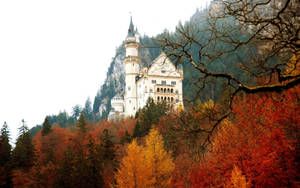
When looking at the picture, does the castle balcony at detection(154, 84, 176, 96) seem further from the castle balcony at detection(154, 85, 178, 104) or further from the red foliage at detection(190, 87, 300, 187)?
the red foliage at detection(190, 87, 300, 187)

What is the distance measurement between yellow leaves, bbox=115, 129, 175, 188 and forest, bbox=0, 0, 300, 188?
0.10m

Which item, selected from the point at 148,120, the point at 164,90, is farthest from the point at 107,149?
the point at 164,90

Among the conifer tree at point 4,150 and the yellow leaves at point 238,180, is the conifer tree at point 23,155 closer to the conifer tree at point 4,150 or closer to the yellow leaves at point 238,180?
the conifer tree at point 4,150

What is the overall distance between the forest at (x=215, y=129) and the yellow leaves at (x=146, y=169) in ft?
0.32

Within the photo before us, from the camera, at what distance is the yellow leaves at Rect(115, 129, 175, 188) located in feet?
101

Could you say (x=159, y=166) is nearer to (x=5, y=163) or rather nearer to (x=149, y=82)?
(x=5, y=163)

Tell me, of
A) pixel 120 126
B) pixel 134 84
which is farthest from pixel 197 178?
pixel 134 84

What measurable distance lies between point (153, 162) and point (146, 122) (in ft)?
51.3

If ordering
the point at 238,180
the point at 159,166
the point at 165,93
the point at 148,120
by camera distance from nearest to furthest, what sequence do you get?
the point at 238,180 → the point at 159,166 → the point at 148,120 → the point at 165,93

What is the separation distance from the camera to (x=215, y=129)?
1012 centimetres

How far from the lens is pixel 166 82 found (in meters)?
75.1

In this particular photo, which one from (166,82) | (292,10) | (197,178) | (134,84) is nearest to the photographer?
(292,10)

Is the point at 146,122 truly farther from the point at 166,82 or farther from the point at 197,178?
the point at 166,82

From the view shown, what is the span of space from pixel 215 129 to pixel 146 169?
74.0 feet
